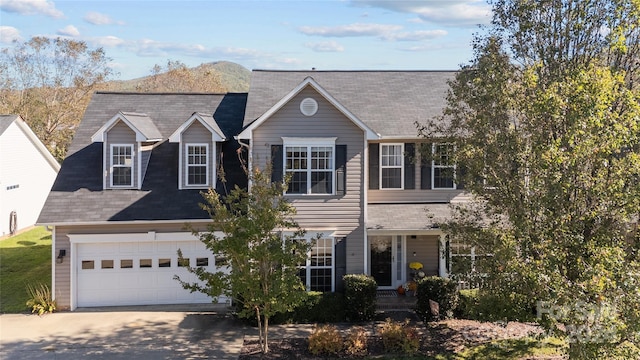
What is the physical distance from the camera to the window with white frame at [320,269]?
61.4ft

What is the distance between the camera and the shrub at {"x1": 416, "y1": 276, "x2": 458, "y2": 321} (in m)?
17.3

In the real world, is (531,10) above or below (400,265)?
above

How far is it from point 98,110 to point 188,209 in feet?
21.8

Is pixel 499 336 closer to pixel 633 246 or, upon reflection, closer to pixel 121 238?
pixel 633 246

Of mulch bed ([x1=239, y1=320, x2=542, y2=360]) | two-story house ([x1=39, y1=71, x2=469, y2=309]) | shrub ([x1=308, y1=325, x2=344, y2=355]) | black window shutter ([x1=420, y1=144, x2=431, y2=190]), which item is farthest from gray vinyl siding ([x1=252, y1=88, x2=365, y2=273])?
shrub ([x1=308, y1=325, x2=344, y2=355])

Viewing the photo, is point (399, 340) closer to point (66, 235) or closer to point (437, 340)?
point (437, 340)

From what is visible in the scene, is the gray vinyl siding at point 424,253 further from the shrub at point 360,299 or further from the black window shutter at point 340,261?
the shrub at point 360,299

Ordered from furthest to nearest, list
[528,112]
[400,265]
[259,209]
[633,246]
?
[400,265] < [259,209] < [528,112] < [633,246]

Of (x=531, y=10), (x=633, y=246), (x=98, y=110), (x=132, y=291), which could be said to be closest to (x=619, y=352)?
(x=633, y=246)

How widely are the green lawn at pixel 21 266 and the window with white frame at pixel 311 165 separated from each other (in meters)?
10.1

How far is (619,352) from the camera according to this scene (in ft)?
32.5

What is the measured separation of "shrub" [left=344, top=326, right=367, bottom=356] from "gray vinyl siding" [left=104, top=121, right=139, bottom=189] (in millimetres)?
9863

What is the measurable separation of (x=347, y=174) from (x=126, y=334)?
859 cm

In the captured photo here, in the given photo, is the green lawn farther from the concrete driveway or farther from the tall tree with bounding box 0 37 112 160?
the tall tree with bounding box 0 37 112 160
